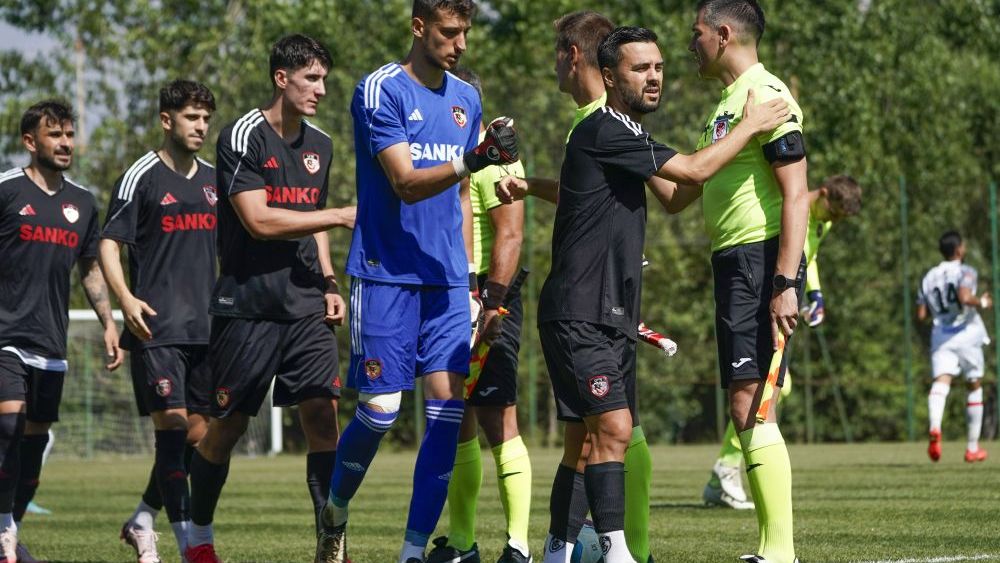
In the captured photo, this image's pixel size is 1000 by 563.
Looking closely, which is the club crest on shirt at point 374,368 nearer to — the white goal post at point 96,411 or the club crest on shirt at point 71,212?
the club crest on shirt at point 71,212

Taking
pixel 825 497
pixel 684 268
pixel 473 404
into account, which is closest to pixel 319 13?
pixel 684 268

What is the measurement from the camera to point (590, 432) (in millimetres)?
6105

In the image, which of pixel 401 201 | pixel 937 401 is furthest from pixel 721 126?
pixel 937 401

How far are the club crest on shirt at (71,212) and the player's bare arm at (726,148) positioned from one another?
13.2ft

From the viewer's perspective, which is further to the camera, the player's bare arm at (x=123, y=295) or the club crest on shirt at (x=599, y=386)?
the player's bare arm at (x=123, y=295)

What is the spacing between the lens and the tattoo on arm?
29.1 feet

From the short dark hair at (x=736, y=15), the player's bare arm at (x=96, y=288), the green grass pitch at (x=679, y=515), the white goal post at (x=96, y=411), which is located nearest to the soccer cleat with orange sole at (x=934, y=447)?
the green grass pitch at (x=679, y=515)

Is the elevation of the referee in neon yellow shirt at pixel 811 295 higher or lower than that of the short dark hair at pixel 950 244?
lower

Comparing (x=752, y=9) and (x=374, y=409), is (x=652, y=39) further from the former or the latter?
(x=374, y=409)

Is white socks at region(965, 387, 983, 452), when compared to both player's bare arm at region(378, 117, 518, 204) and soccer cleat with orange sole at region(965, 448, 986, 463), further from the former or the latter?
player's bare arm at region(378, 117, 518, 204)

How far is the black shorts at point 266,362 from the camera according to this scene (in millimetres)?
7246

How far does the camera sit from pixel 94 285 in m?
8.93

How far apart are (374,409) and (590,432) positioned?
3.15 ft

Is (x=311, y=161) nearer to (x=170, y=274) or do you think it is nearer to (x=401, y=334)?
(x=170, y=274)
